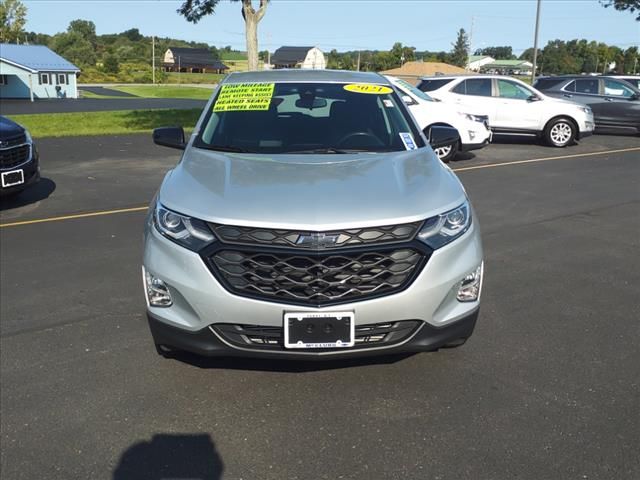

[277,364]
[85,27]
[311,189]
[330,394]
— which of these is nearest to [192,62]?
[85,27]

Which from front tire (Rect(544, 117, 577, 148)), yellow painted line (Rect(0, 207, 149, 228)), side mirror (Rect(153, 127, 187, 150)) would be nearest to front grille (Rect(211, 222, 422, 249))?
side mirror (Rect(153, 127, 187, 150))

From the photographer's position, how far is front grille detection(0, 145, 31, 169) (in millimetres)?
7555

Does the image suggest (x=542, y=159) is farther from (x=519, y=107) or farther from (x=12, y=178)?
(x=12, y=178)

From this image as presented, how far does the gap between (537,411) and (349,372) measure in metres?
1.06

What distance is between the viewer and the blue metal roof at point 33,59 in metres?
54.0

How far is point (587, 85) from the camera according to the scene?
18016mm

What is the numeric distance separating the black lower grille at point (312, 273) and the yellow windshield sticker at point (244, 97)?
188cm

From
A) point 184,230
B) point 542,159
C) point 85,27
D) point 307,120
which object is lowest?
point 542,159

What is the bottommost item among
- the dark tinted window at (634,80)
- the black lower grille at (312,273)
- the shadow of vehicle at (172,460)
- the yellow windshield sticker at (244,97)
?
the shadow of vehicle at (172,460)

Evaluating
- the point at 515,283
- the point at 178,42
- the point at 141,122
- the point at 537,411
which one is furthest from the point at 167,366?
the point at 178,42

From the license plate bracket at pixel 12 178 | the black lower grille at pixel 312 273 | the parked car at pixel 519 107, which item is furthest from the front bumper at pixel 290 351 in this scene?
the parked car at pixel 519 107

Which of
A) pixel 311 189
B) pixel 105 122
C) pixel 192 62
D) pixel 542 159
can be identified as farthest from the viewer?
pixel 192 62

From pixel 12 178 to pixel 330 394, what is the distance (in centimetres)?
602

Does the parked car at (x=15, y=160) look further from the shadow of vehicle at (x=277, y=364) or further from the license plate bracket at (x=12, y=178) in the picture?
the shadow of vehicle at (x=277, y=364)
